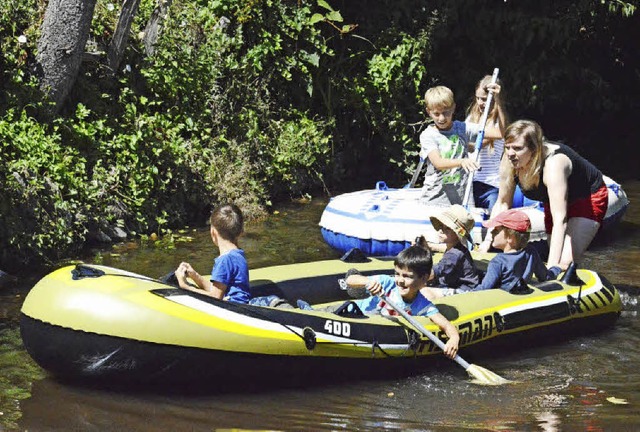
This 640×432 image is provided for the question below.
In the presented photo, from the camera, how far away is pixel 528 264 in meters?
7.77

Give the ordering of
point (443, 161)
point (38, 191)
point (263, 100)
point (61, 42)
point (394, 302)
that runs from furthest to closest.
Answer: point (263, 100), point (61, 42), point (38, 191), point (443, 161), point (394, 302)

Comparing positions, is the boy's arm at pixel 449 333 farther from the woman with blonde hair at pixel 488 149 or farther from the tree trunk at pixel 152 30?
the tree trunk at pixel 152 30

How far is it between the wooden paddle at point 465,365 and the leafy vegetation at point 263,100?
3612 millimetres

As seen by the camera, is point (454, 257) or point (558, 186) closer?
point (558, 186)

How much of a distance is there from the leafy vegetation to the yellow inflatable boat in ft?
9.67

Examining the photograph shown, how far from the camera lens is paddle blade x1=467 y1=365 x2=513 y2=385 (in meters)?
6.80

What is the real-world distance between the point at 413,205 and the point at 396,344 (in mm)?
2872

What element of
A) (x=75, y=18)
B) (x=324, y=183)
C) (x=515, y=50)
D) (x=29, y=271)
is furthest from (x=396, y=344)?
(x=515, y=50)

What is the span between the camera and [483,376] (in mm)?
6805

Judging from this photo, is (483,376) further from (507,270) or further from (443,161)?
(443,161)

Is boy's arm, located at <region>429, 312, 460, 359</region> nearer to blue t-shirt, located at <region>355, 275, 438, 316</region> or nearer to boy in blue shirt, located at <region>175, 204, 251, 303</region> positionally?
blue t-shirt, located at <region>355, 275, 438, 316</region>

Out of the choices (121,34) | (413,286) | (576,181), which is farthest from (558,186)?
(121,34)

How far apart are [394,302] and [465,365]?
0.56m

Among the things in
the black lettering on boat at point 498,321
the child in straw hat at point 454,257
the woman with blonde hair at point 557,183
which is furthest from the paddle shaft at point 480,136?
the black lettering on boat at point 498,321
